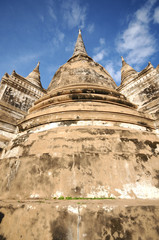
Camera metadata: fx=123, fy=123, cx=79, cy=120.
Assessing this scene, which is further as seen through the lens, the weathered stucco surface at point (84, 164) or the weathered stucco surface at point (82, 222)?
the weathered stucco surface at point (84, 164)

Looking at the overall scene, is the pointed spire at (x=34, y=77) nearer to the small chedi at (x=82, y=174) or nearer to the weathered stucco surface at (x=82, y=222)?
the small chedi at (x=82, y=174)

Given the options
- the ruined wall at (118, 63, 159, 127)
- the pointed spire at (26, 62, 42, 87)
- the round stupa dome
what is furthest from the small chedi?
the pointed spire at (26, 62, 42, 87)

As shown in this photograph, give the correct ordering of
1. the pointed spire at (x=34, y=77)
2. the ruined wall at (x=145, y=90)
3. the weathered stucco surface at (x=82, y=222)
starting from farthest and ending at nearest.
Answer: the pointed spire at (x=34, y=77), the ruined wall at (x=145, y=90), the weathered stucco surface at (x=82, y=222)

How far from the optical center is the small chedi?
113cm

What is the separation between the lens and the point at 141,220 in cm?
110

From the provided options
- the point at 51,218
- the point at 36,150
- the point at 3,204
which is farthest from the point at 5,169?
the point at 51,218

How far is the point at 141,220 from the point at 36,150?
63.1 inches

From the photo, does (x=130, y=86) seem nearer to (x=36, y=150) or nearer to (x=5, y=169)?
(x=36, y=150)

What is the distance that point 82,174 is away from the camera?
64.2 inches

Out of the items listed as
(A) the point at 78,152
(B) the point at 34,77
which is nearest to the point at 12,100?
(A) the point at 78,152

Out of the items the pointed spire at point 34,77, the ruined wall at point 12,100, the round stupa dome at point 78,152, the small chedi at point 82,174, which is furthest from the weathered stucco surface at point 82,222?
the pointed spire at point 34,77

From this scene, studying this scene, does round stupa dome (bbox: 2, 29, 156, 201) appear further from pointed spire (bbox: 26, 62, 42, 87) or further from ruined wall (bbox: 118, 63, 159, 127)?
pointed spire (bbox: 26, 62, 42, 87)

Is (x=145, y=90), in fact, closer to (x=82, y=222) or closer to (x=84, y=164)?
(x=84, y=164)

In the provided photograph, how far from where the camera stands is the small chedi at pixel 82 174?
1.13 meters
